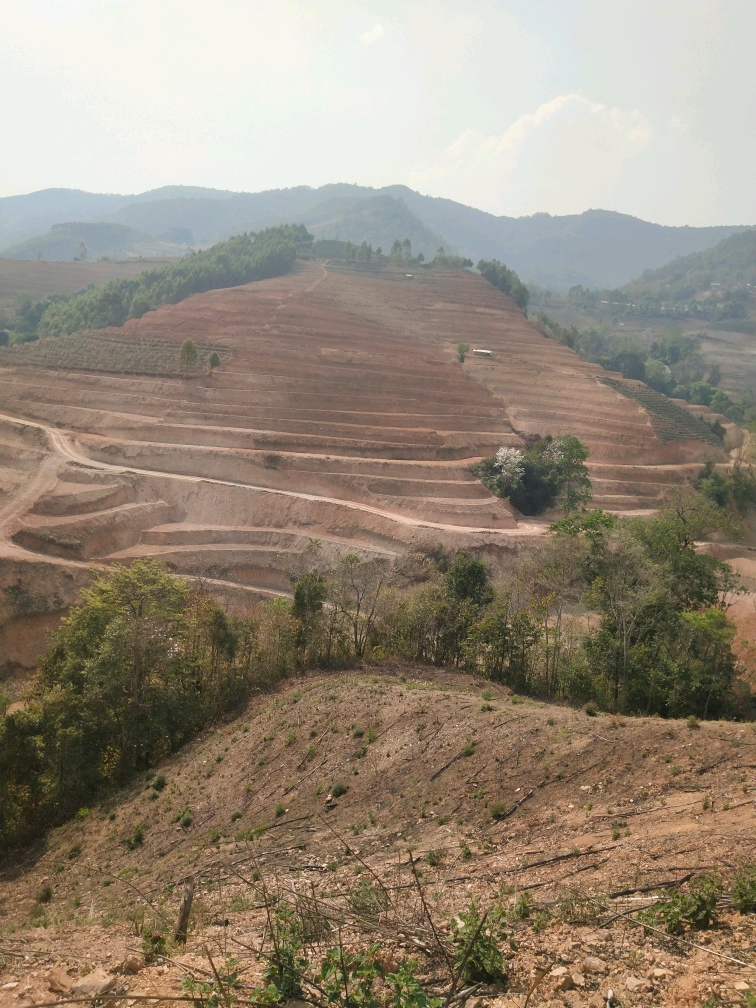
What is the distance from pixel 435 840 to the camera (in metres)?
10.6

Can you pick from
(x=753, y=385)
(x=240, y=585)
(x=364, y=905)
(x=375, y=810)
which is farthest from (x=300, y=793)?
(x=753, y=385)

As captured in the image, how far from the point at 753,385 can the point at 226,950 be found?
123 meters

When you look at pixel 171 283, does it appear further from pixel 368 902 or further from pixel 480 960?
pixel 480 960

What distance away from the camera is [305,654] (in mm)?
21344

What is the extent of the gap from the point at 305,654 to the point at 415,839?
36.1 ft

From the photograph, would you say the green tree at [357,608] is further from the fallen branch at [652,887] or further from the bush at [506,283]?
the bush at [506,283]

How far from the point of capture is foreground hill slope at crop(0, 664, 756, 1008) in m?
6.30

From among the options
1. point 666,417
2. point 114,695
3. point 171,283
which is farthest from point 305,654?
point 171,283

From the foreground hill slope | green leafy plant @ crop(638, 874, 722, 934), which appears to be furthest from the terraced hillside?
green leafy plant @ crop(638, 874, 722, 934)

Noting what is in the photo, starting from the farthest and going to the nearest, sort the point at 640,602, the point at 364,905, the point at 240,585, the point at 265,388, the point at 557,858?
1. the point at 265,388
2. the point at 240,585
3. the point at 640,602
4. the point at 557,858
5. the point at 364,905

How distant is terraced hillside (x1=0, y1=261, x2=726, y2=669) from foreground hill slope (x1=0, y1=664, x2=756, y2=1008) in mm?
22723

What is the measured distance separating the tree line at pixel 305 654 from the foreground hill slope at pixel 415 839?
141 cm

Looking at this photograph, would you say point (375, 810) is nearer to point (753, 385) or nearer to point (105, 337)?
point (105, 337)

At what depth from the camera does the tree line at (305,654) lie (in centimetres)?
1673
